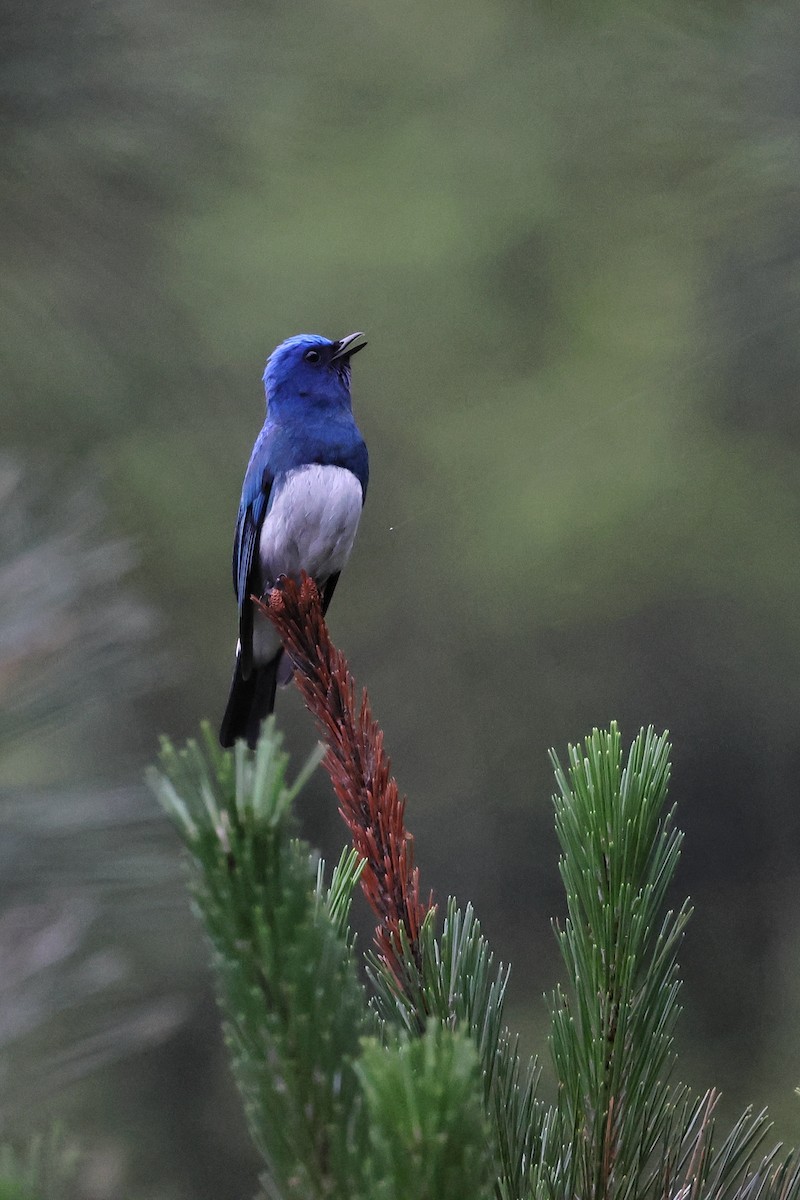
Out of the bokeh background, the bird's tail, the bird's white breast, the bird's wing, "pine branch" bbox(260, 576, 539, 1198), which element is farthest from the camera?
the bokeh background

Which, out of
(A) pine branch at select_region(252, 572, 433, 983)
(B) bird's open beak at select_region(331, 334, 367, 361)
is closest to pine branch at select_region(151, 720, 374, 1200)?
(A) pine branch at select_region(252, 572, 433, 983)

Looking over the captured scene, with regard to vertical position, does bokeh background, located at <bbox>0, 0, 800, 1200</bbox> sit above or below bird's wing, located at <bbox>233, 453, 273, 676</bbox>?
above

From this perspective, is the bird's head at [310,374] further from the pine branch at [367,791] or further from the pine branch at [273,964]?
the pine branch at [273,964]

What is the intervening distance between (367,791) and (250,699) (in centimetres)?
170

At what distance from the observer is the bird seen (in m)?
2.71

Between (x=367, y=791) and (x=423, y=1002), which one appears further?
(x=367, y=791)

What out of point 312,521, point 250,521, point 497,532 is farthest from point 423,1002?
point 497,532

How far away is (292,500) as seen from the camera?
275 cm

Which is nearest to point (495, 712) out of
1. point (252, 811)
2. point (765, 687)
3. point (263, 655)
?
point (765, 687)

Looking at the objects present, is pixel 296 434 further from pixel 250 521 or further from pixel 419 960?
pixel 419 960

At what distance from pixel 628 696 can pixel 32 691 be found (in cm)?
550

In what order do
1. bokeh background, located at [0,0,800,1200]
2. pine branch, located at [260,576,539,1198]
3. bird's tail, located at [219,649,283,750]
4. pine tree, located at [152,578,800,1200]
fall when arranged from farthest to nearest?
1. bokeh background, located at [0,0,800,1200]
2. bird's tail, located at [219,649,283,750]
3. pine branch, located at [260,576,539,1198]
4. pine tree, located at [152,578,800,1200]

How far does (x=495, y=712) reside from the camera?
6250 millimetres

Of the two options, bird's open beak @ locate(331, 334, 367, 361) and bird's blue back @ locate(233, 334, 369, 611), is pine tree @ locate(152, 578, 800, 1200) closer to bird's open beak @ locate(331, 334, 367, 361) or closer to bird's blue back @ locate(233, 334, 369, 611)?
bird's blue back @ locate(233, 334, 369, 611)
